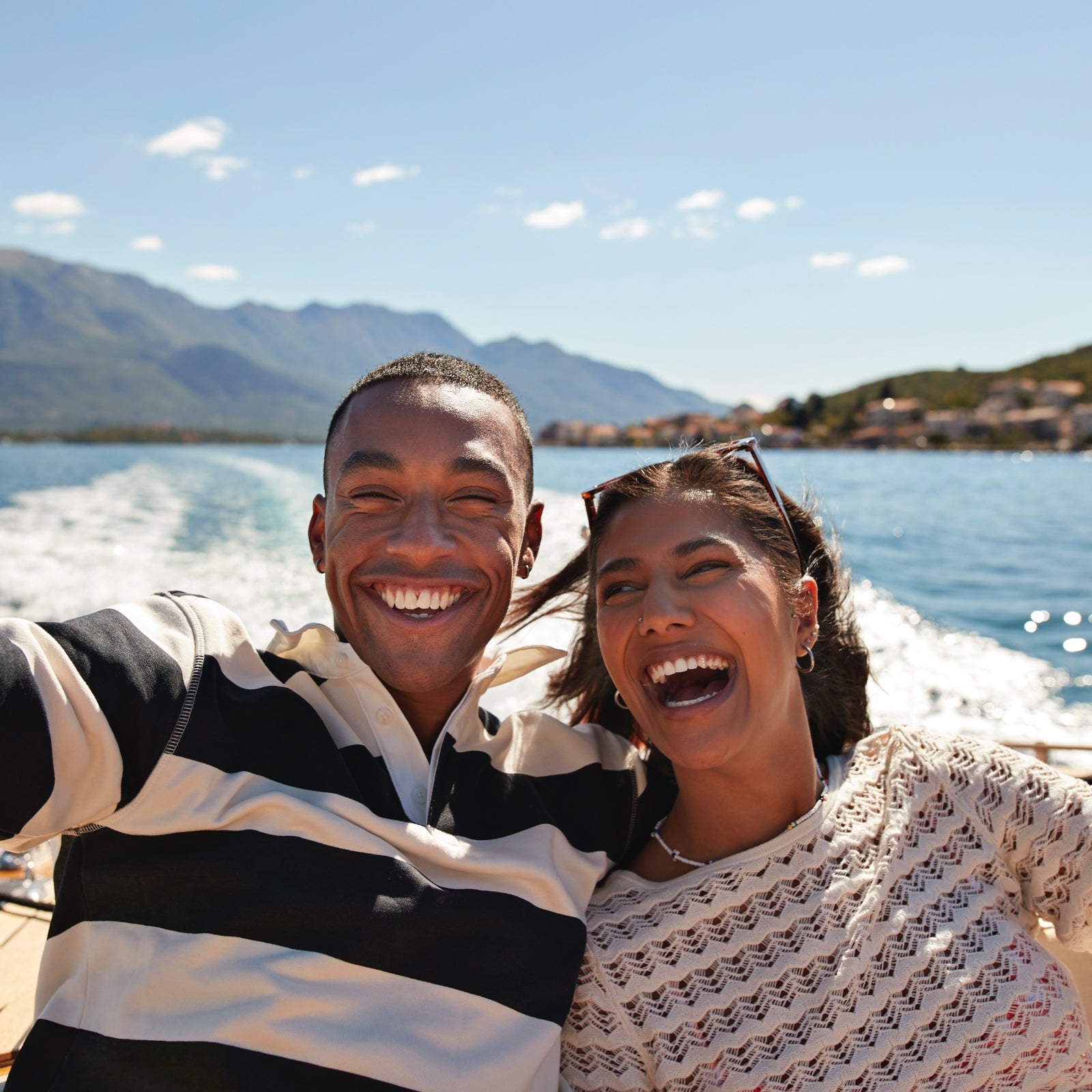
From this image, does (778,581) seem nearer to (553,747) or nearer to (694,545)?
(694,545)

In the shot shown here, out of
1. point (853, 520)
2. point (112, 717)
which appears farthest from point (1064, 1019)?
point (853, 520)

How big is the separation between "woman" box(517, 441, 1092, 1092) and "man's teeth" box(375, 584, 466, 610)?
0.38 m

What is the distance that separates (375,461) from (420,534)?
8.4 inches

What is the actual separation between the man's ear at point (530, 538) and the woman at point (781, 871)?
0.16 m

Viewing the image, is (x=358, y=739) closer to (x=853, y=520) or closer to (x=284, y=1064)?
(x=284, y=1064)

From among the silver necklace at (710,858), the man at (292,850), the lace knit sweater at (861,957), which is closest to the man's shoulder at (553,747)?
the man at (292,850)

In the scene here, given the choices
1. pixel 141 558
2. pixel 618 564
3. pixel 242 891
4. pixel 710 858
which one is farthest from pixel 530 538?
pixel 141 558

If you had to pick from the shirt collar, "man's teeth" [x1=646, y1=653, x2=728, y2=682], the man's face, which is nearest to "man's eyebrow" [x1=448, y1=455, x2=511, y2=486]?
the man's face

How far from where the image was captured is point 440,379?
2221 mm

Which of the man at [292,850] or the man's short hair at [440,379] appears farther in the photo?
the man's short hair at [440,379]

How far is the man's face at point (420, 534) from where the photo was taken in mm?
2064

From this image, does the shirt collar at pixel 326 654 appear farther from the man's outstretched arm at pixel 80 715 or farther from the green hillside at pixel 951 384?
the green hillside at pixel 951 384

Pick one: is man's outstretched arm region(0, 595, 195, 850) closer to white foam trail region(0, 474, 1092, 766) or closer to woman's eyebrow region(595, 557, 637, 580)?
woman's eyebrow region(595, 557, 637, 580)

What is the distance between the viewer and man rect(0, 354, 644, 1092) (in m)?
1.54
